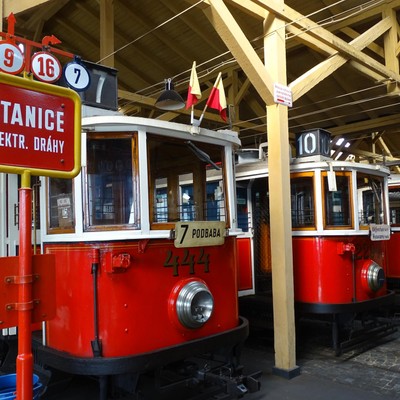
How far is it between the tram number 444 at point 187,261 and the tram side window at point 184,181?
260 millimetres

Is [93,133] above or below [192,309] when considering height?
above

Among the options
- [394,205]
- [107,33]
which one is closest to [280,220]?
[394,205]

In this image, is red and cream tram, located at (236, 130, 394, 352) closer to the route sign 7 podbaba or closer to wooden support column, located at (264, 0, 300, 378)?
wooden support column, located at (264, 0, 300, 378)

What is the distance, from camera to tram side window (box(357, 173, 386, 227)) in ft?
18.4

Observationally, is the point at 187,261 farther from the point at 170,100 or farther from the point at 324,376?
the point at 324,376

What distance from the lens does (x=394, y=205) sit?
7.31 metres

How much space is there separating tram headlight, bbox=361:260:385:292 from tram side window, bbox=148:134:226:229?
2441 mm

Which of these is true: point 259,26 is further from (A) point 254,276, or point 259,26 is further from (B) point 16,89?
(B) point 16,89

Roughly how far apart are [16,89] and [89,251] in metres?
1.59

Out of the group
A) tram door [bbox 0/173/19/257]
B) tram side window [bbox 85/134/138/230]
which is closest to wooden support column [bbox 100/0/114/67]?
tram door [bbox 0/173/19/257]

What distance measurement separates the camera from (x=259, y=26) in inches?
311

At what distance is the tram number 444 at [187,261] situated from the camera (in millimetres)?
3379

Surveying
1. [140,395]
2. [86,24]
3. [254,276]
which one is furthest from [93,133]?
[86,24]

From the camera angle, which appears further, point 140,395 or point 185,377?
point 185,377
